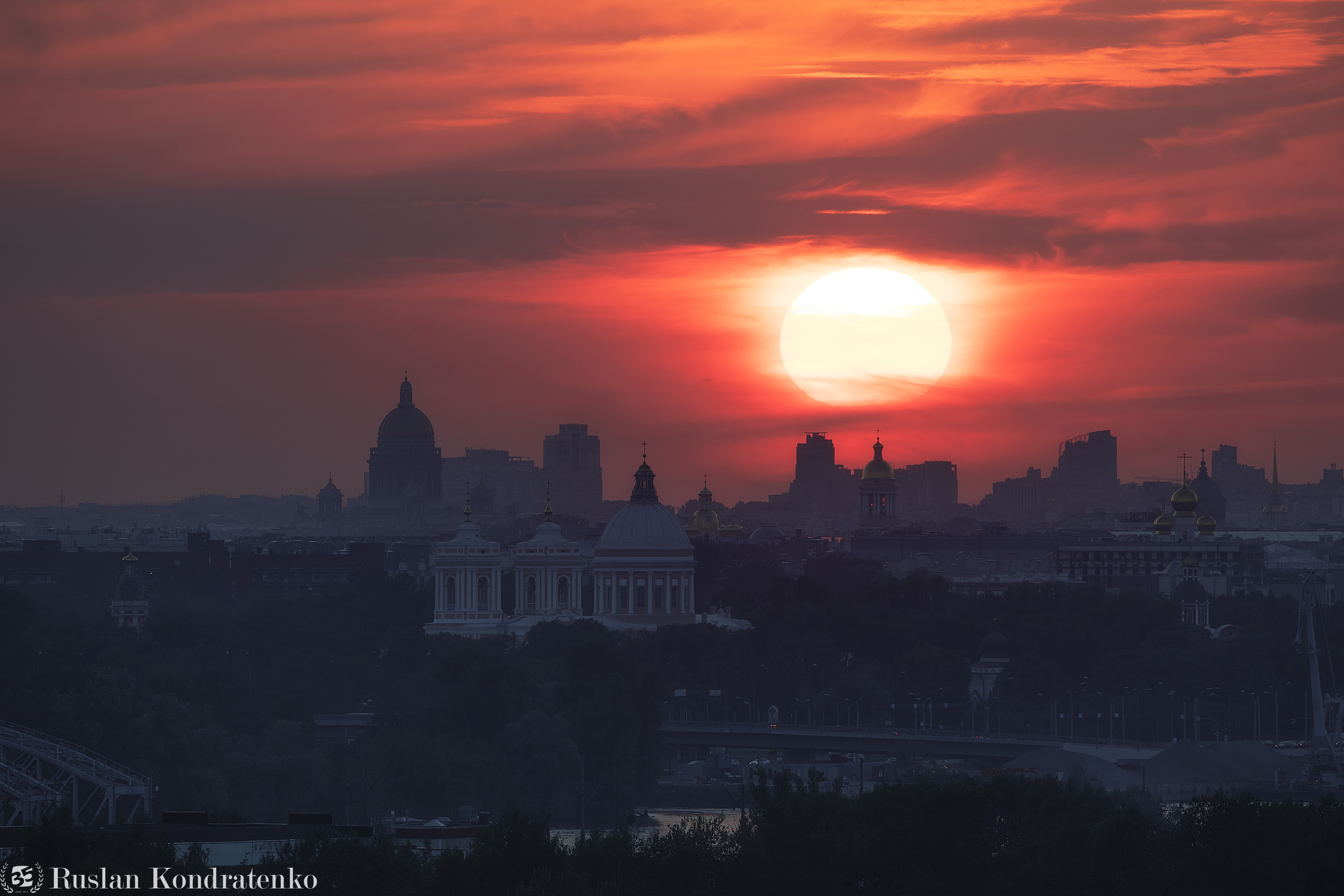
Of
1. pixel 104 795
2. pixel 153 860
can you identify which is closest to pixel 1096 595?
pixel 104 795

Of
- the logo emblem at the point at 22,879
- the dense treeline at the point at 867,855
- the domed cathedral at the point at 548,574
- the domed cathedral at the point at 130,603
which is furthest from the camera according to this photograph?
the domed cathedral at the point at 548,574

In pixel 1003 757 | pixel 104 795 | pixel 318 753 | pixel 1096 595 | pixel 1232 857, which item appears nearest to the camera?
pixel 1232 857

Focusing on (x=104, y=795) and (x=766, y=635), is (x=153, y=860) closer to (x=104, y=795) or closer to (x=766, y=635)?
(x=104, y=795)

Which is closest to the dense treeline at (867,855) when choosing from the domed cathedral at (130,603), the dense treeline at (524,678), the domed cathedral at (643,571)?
the dense treeline at (524,678)

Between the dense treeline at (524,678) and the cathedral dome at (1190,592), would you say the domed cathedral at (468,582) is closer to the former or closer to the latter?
the dense treeline at (524,678)

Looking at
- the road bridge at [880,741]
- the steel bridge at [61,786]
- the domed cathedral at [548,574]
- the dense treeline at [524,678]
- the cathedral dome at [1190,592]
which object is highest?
the domed cathedral at [548,574]

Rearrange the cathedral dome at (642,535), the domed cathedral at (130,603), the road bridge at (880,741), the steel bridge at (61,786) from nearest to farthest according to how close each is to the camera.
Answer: the steel bridge at (61,786)
the road bridge at (880,741)
the cathedral dome at (642,535)
the domed cathedral at (130,603)
